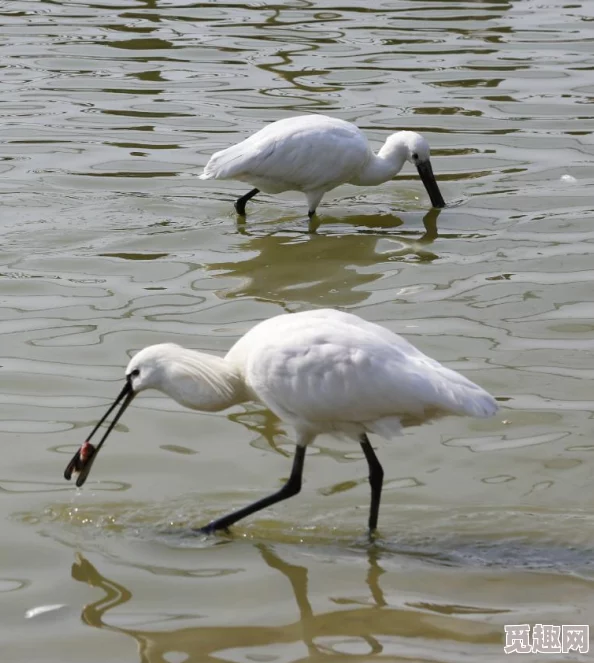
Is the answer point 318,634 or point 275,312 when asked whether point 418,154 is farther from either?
point 318,634

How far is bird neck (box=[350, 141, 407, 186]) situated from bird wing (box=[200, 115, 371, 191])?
22cm

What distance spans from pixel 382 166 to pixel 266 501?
559 centimetres

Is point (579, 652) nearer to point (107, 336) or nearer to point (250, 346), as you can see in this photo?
point (250, 346)

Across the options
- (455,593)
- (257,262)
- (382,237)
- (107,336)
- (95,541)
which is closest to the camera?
(455,593)

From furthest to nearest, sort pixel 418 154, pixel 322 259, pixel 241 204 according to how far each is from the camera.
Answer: pixel 418 154, pixel 241 204, pixel 322 259

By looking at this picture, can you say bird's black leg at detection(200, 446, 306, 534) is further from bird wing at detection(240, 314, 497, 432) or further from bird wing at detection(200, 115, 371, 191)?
bird wing at detection(200, 115, 371, 191)

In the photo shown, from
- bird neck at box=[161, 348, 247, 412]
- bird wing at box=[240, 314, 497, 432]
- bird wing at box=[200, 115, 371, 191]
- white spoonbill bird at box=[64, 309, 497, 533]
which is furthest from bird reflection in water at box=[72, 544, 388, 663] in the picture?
bird wing at box=[200, 115, 371, 191]

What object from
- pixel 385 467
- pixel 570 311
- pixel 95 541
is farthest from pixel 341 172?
pixel 95 541

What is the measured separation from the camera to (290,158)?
10383 mm

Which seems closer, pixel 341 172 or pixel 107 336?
pixel 107 336

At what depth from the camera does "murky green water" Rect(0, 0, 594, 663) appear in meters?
5.31

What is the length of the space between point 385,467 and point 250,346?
0.93 meters

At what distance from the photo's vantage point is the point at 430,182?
36.6 feet

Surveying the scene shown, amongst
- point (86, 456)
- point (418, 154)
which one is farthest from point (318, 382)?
point (418, 154)
